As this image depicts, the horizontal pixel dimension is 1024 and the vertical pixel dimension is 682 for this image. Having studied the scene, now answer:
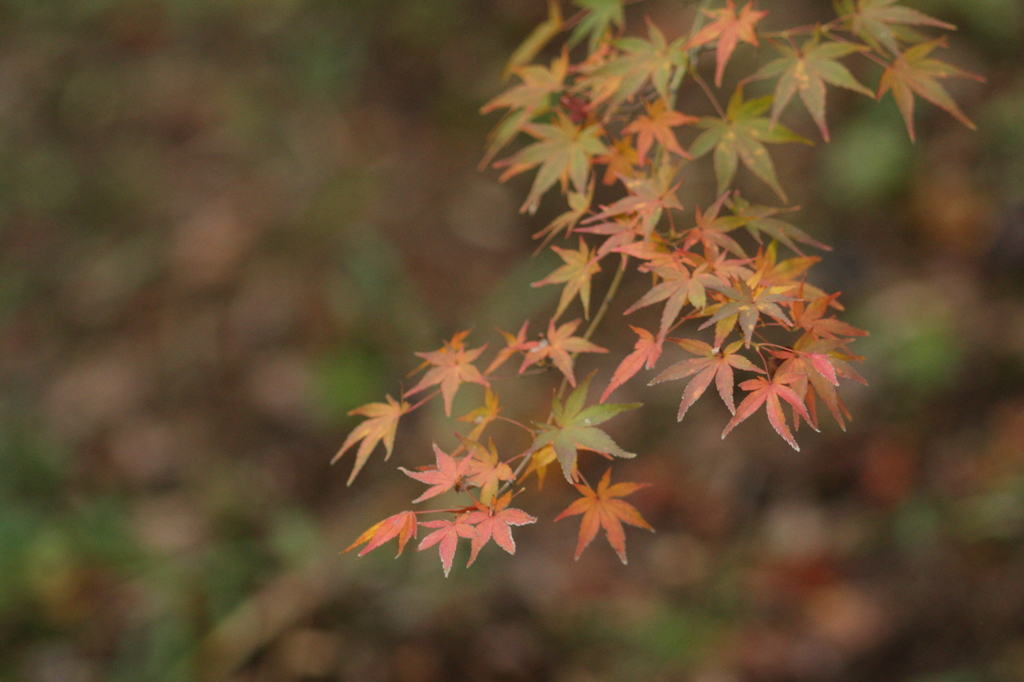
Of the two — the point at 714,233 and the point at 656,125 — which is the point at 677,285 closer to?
the point at 714,233

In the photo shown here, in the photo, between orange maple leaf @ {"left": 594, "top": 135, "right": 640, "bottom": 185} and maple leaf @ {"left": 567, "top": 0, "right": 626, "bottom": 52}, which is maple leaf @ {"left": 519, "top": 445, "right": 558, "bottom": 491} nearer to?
orange maple leaf @ {"left": 594, "top": 135, "right": 640, "bottom": 185}

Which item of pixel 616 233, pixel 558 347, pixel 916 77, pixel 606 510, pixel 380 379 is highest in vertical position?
pixel 916 77

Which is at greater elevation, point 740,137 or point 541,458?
point 740,137

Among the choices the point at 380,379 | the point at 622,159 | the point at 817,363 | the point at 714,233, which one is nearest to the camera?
the point at 817,363

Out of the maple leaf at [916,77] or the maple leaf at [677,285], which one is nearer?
the maple leaf at [677,285]

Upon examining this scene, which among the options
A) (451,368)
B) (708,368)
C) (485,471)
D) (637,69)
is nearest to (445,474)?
(485,471)

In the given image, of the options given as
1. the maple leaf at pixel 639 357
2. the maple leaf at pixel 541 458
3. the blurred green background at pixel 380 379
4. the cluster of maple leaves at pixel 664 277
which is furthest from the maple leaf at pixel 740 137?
the blurred green background at pixel 380 379

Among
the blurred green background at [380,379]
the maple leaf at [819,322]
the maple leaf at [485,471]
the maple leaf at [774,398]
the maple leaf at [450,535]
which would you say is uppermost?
the maple leaf at [819,322]

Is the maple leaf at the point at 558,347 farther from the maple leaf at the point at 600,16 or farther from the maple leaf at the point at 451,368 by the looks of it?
the maple leaf at the point at 600,16

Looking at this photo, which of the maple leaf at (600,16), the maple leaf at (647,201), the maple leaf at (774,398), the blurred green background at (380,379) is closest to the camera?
the maple leaf at (774,398)
